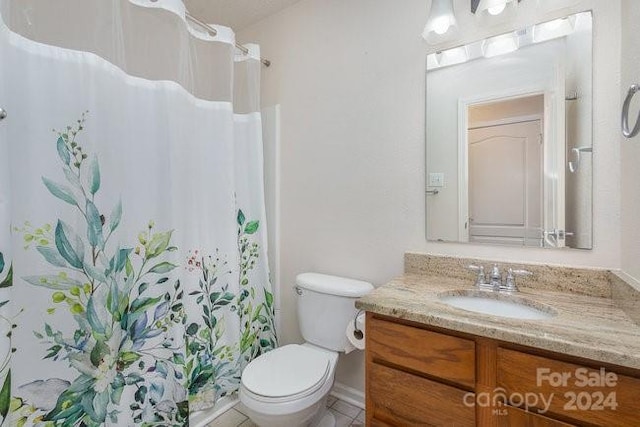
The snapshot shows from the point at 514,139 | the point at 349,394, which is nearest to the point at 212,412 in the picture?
the point at 349,394

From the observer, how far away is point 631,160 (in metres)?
1.01

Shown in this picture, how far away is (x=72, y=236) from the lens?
1098mm

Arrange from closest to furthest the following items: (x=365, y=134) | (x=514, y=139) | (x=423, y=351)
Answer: (x=423, y=351) → (x=514, y=139) → (x=365, y=134)

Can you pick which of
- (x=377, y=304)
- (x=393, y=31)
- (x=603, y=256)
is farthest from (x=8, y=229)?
(x=603, y=256)

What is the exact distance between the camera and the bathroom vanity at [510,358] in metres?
0.74

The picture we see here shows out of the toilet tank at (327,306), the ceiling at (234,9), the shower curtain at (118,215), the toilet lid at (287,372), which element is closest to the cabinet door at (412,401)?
the toilet lid at (287,372)

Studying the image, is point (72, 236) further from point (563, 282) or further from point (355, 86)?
point (563, 282)

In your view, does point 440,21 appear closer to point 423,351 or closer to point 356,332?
point 423,351

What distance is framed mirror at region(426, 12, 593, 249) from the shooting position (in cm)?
118

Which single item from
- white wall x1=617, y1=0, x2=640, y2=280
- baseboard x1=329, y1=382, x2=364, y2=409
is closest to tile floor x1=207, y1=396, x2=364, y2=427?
baseboard x1=329, y1=382, x2=364, y2=409

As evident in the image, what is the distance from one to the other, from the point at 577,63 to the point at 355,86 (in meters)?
0.98

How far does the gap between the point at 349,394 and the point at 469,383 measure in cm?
106

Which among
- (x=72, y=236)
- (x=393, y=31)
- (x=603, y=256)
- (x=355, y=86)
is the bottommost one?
(x=603, y=256)

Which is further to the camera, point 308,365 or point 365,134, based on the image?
point 365,134
